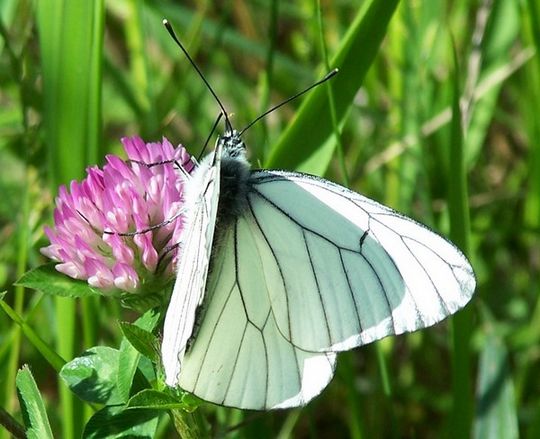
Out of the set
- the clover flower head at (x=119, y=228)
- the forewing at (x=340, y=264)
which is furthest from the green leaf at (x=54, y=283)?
the forewing at (x=340, y=264)

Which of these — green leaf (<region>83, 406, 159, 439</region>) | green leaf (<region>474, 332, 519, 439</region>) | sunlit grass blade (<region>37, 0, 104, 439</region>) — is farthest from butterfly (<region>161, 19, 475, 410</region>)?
green leaf (<region>474, 332, 519, 439</region>)

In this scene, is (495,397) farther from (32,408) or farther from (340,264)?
(32,408)

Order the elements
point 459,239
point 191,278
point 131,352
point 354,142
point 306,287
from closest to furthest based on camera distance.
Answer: point 191,278 → point 131,352 → point 306,287 → point 459,239 → point 354,142

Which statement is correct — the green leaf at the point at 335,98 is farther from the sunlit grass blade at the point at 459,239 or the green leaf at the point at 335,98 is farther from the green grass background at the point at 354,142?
the sunlit grass blade at the point at 459,239

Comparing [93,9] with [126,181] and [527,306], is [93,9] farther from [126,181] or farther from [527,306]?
[527,306]

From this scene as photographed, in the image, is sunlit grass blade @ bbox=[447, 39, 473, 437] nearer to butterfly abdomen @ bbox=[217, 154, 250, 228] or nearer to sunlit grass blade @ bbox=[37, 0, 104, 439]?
butterfly abdomen @ bbox=[217, 154, 250, 228]

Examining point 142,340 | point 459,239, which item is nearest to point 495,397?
point 459,239
